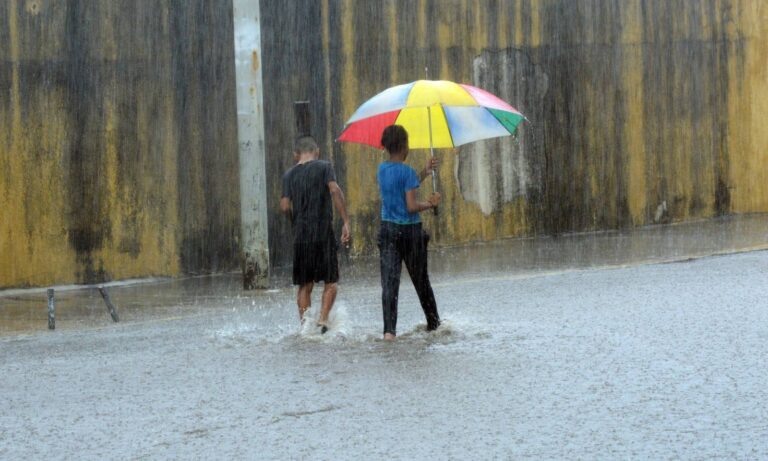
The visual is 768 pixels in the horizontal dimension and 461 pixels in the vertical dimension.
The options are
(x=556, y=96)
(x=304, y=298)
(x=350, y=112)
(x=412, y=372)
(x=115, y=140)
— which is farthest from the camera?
(x=556, y=96)

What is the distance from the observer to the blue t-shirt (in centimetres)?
995

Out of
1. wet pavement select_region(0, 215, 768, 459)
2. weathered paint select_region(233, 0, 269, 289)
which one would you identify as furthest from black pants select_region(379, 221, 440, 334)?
weathered paint select_region(233, 0, 269, 289)

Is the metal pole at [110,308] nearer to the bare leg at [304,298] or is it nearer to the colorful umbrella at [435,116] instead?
the bare leg at [304,298]

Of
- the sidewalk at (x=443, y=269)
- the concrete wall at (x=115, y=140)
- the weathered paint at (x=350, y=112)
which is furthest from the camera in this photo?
the weathered paint at (x=350, y=112)

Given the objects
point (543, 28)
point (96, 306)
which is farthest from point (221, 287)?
point (543, 28)

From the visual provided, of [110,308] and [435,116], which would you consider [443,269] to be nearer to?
[110,308]

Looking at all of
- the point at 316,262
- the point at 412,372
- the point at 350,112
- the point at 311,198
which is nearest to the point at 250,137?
the point at 350,112

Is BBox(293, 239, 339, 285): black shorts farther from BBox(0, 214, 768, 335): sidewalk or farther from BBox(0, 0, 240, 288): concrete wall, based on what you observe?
BBox(0, 0, 240, 288): concrete wall

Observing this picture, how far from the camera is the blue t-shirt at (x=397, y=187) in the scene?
9945 millimetres

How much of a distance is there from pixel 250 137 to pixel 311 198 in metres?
3.42

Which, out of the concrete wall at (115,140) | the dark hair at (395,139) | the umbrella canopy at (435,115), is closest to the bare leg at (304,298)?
the umbrella canopy at (435,115)

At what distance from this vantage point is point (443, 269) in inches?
586

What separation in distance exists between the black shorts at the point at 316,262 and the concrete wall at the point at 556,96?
5.23 metres

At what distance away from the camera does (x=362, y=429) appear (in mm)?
7078
